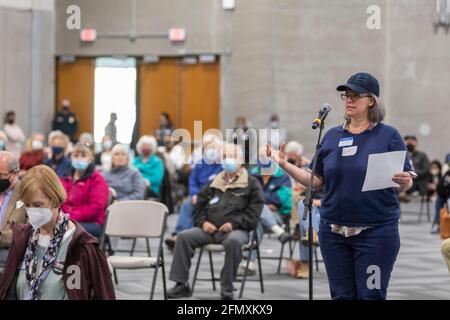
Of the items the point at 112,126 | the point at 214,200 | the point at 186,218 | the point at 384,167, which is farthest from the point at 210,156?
the point at 384,167

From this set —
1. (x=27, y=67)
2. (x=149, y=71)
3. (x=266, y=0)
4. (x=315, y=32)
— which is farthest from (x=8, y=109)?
(x=266, y=0)

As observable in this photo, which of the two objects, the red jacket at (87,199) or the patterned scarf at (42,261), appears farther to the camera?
the red jacket at (87,199)

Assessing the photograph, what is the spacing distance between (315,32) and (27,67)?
850 centimetres

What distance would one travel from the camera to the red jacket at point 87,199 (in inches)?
365

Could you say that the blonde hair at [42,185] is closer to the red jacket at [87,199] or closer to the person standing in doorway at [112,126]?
the red jacket at [87,199]

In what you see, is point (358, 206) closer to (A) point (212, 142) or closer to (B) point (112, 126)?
(A) point (212, 142)

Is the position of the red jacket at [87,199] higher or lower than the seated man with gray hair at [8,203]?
lower

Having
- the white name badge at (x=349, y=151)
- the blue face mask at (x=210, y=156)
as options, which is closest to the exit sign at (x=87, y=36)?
the blue face mask at (x=210, y=156)

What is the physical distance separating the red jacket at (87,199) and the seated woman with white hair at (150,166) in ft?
12.4

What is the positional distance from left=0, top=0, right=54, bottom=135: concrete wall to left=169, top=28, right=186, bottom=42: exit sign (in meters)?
2.79

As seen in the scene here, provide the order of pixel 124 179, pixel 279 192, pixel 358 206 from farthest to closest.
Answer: pixel 124 179 → pixel 279 192 → pixel 358 206

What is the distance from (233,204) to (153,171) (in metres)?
4.65

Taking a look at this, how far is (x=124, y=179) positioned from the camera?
1154 centimetres

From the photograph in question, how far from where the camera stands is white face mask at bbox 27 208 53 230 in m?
4.24
